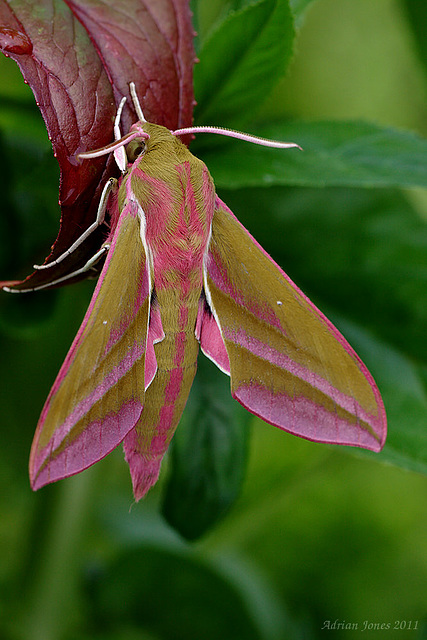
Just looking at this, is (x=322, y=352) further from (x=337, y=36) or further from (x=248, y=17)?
(x=337, y=36)

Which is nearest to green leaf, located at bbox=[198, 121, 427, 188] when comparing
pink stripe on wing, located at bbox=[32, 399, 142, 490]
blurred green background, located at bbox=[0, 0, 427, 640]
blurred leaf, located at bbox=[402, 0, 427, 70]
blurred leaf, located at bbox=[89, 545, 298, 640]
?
blurred green background, located at bbox=[0, 0, 427, 640]

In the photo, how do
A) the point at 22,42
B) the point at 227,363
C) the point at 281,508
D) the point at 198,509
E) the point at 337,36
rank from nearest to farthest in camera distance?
the point at 22,42, the point at 227,363, the point at 198,509, the point at 281,508, the point at 337,36

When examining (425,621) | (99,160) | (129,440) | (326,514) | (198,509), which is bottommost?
(326,514)

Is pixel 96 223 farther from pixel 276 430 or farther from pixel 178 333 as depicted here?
pixel 276 430

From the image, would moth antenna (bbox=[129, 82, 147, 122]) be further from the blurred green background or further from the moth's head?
the blurred green background

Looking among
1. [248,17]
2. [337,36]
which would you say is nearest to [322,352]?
[248,17]

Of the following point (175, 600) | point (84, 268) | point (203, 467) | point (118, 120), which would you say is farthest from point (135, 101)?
point (175, 600)
